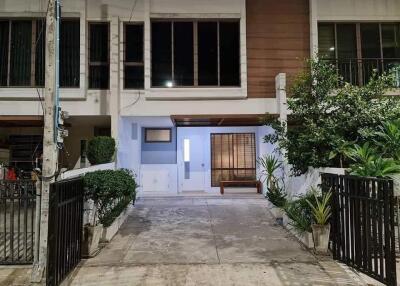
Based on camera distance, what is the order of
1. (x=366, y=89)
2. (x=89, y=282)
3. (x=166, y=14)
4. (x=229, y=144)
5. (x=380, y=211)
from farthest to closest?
(x=229, y=144) → (x=166, y=14) → (x=366, y=89) → (x=89, y=282) → (x=380, y=211)

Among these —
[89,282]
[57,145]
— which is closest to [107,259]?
[89,282]

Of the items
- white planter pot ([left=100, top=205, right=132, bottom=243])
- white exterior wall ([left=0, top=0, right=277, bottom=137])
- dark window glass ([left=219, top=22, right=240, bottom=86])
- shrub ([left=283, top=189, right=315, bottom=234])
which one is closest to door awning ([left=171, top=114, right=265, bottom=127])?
white exterior wall ([left=0, top=0, right=277, bottom=137])

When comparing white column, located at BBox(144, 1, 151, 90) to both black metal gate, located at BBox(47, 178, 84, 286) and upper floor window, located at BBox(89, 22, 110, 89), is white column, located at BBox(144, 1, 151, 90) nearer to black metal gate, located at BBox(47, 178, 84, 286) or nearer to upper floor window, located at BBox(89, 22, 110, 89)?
upper floor window, located at BBox(89, 22, 110, 89)

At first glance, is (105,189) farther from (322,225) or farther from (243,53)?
(243,53)

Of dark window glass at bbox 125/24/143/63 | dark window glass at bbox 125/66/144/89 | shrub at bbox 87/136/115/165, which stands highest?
dark window glass at bbox 125/24/143/63

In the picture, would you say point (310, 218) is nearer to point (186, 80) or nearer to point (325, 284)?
point (325, 284)

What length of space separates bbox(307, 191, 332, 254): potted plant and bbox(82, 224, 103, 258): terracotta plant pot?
3.60 metres

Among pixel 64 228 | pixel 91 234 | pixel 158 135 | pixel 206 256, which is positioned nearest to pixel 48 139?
pixel 64 228

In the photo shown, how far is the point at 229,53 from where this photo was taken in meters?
9.85

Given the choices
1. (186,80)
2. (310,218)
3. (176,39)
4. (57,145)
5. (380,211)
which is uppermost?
(176,39)

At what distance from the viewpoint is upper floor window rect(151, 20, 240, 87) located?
9719mm

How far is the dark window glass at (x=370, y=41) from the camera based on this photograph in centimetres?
1015

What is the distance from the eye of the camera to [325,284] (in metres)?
4.44

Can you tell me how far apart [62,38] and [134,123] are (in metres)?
3.25
